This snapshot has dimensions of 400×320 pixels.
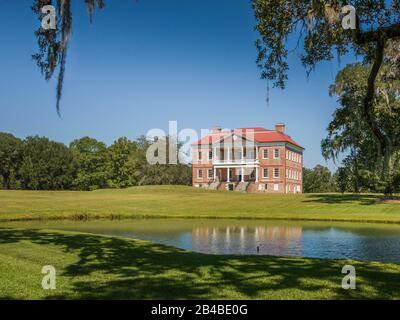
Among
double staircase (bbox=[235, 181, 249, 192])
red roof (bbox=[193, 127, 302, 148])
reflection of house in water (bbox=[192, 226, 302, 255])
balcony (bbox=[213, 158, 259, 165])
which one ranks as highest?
red roof (bbox=[193, 127, 302, 148])

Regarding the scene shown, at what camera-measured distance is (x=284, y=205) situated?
4216 centimetres

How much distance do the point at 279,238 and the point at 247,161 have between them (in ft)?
187

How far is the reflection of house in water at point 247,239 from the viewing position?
18.0 metres

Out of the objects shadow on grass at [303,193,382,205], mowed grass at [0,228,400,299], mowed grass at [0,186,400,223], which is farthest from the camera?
shadow on grass at [303,193,382,205]

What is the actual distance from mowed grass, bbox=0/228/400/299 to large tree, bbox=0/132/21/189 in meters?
80.4

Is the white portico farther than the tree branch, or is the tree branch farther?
the white portico

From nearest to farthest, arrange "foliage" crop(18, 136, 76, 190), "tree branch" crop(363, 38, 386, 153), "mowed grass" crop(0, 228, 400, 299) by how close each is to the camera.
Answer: "mowed grass" crop(0, 228, 400, 299) → "tree branch" crop(363, 38, 386, 153) → "foliage" crop(18, 136, 76, 190)

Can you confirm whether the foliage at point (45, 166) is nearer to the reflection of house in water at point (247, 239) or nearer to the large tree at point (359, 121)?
the large tree at point (359, 121)

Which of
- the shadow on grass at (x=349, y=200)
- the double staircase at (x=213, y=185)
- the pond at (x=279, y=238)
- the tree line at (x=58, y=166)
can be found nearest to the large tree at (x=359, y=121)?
the shadow on grass at (x=349, y=200)

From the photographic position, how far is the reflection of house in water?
18.0 metres

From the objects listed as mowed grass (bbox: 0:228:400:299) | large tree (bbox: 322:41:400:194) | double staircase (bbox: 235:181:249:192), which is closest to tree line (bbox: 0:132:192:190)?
double staircase (bbox: 235:181:249:192)

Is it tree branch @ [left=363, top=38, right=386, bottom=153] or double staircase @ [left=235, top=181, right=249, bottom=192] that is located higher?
tree branch @ [left=363, top=38, right=386, bottom=153]

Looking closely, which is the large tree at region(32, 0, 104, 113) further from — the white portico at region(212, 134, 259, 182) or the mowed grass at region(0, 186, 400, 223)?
the white portico at region(212, 134, 259, 182)
